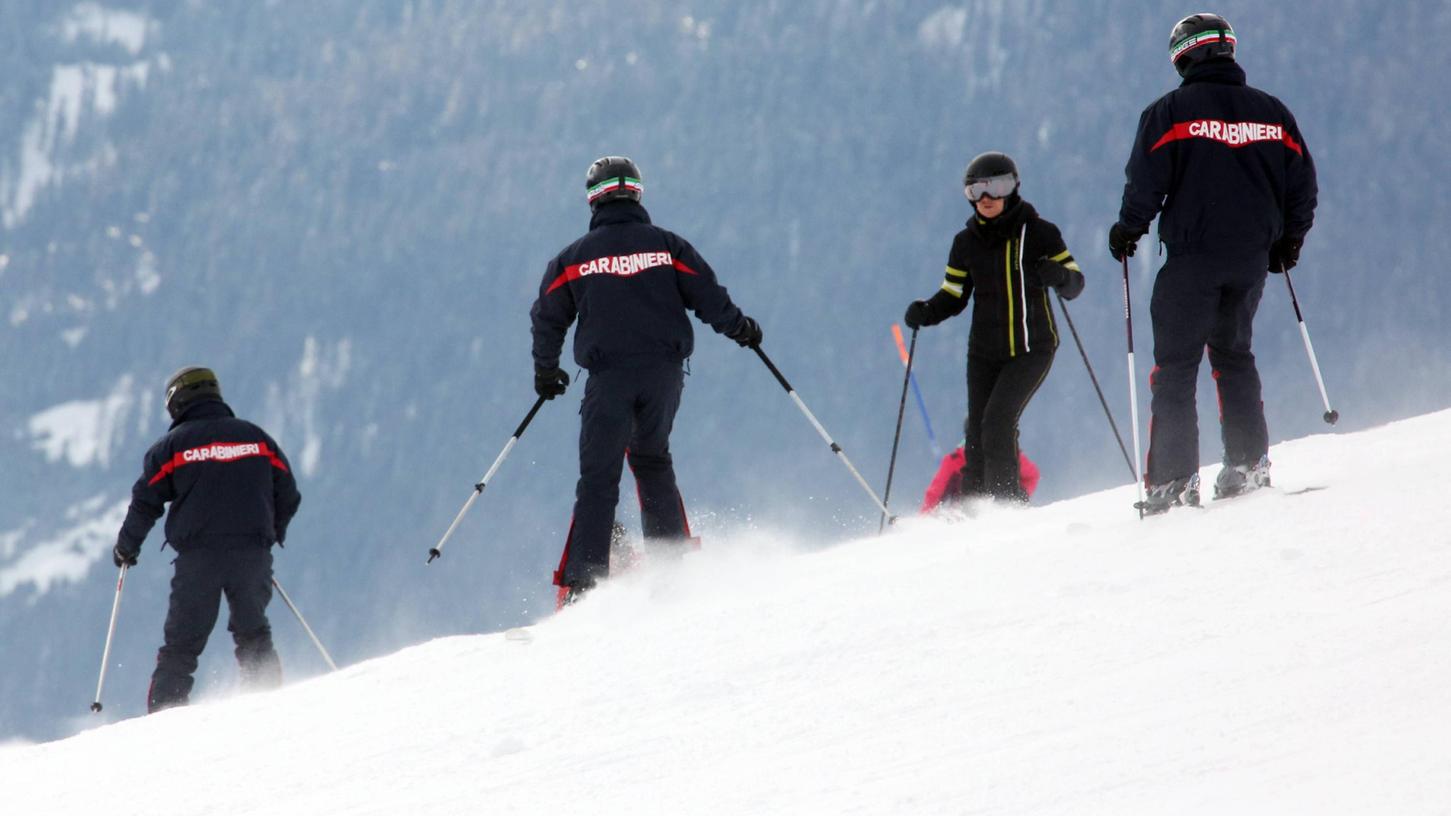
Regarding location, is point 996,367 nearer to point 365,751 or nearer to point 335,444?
point 365,751

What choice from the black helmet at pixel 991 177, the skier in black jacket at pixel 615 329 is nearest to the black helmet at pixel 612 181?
the skier in black jacket at pixel 615 329

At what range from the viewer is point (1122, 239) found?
5.49 meters

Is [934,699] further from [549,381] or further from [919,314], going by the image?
[919,314]

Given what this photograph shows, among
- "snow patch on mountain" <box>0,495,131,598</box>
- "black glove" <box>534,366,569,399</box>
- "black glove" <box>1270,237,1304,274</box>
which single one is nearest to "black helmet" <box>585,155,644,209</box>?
"black glove" <box>534,366,569,399</box>

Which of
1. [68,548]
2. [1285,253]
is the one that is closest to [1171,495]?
[1285,253]

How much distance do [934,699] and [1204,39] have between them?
2.92 metres

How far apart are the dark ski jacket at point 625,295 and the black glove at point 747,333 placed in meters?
0.20

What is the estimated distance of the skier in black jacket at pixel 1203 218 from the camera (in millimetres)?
5324

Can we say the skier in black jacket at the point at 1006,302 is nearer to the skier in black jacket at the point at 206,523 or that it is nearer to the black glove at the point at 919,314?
the black glove at the point at 919,314

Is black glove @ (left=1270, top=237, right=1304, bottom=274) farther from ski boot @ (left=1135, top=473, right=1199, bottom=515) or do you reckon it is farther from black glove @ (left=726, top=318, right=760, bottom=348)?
black glove @ (left=726, top=318, right=760, bottom=348)

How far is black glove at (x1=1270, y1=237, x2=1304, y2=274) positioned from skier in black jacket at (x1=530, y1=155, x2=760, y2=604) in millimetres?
2217

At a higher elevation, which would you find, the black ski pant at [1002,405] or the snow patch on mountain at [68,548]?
the snow patch on mountain at [68,548]

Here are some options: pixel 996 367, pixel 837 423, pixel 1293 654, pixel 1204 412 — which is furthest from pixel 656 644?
pixel 837 423

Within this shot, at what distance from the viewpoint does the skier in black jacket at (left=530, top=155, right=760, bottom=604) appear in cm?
610
